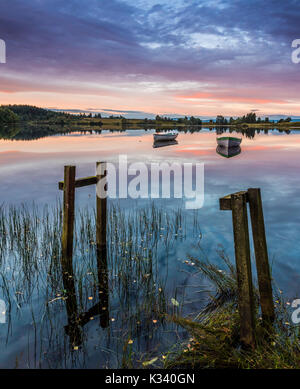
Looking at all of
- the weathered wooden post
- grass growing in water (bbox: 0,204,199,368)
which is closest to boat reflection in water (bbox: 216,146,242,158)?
grass growing in water (bbox: 0,204,199,368)

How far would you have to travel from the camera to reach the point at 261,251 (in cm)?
549

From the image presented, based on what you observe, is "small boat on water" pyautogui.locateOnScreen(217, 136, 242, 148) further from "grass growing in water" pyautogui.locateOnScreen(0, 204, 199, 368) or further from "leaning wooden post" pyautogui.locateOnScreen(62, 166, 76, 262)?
"leaning wooden post" pyautogui.locateOnScreen(62, 166, 76, 262)

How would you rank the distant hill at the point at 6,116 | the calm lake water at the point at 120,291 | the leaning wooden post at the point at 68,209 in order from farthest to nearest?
the distant hill at the point at 6,116, the leaning wooden post at the point at 68,209, the calm lake water at the point at 120,291

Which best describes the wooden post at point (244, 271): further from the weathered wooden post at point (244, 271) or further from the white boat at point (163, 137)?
the white boat at point (163, 137)

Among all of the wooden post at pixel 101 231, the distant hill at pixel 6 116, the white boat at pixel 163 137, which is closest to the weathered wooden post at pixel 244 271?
the wooden post at pixel 101 231

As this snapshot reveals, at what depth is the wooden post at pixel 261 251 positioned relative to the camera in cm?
530

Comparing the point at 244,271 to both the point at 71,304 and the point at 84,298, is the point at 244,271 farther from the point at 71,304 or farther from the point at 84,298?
the point at 71,304

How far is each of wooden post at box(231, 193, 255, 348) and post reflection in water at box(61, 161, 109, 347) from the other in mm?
2996

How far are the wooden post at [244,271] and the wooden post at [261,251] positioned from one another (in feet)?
1.50

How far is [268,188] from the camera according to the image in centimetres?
2377

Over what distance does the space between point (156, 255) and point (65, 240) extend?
3117mm

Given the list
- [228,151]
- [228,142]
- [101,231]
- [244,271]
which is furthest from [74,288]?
[228,151]

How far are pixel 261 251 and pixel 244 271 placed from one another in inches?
32.4
